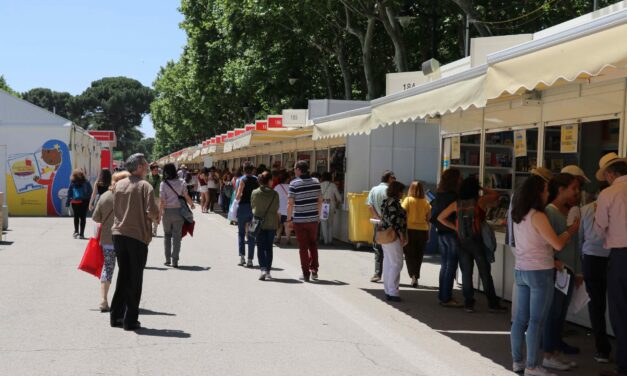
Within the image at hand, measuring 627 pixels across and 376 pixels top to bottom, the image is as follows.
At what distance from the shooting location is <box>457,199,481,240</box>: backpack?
29.7 ft

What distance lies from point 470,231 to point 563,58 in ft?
11.8

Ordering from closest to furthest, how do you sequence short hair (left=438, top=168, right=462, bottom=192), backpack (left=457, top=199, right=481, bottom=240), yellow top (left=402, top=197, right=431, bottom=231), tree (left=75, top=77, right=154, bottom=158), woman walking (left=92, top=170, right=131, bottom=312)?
woman walking (left=92, top=170, right=131, bottom=312) → backpack (left=457, top=199, right=481, bottom=240) → short hair (left=438, top=168, right=462, bottom=192) → yellow top (left=402, top=197, right=431, bottom=231) → tree (left=75, top=77, right=154, bottom=158)

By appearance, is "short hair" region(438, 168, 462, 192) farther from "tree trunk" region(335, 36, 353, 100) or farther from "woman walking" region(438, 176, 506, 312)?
"tree trunk" region(335, 36, 353, 100)

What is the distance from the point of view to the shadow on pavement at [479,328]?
7.11 metres

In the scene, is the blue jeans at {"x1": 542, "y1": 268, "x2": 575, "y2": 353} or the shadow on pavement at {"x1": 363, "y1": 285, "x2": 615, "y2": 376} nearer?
the blue jeans at {"x1": 542, "y1": 268, "x2": 575, "y2": 353}

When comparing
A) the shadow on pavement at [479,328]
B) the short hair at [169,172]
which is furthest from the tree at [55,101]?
the shadow on pavement at [479,328]

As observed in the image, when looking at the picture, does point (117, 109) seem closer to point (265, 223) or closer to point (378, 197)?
point (265, 223)

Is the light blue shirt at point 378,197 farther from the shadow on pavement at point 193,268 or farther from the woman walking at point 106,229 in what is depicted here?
the woman walking at point 106,229

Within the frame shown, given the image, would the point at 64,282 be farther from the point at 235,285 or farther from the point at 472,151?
the point at 472,151

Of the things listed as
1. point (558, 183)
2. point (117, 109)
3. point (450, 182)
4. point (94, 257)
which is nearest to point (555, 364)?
point (558, 183)

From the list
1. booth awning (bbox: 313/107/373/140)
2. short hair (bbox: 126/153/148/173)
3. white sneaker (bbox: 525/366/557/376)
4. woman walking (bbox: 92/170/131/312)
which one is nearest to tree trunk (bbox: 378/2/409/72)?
booth awning (bbox: 313/107/373/140)

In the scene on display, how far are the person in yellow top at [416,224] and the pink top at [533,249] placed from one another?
4955mm

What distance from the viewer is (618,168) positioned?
21.2 feet

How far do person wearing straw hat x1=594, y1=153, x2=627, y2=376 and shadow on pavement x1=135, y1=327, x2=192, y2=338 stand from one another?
3842 mm
